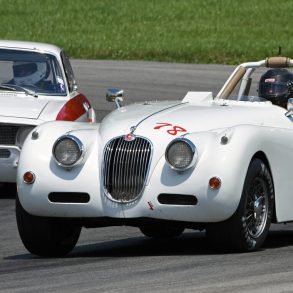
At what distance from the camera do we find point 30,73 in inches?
636

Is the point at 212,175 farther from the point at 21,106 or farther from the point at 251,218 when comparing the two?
the point at 21,106

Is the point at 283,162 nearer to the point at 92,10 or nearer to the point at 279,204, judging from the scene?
the point at 279,204

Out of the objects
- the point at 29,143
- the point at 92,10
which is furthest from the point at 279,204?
the point at 92,10

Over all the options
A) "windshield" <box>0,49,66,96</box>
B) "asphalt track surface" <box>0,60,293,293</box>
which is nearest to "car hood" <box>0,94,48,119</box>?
"windshield" <box>0,49,66,96</box>

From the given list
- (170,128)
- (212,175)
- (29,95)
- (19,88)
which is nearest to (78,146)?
(170,128)

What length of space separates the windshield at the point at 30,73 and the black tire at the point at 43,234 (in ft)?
19.2

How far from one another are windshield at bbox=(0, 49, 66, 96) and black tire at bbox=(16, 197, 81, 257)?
5852mm

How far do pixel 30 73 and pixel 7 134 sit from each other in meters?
1.63

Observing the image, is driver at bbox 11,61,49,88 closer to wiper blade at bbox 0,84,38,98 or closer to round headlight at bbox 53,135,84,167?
wiper blade at bbox 0,84,38,98

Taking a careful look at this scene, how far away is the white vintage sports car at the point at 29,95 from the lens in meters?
14.6

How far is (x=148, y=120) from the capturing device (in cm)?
991

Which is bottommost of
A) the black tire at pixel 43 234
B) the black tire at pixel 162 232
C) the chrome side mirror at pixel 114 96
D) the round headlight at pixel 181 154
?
the black tire at pixel 162 232

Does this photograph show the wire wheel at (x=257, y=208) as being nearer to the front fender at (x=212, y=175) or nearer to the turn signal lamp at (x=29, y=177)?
the front fender at (x=212, y=175)

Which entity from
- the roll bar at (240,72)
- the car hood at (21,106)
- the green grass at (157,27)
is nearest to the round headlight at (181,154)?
the roll bar at (240,72)
